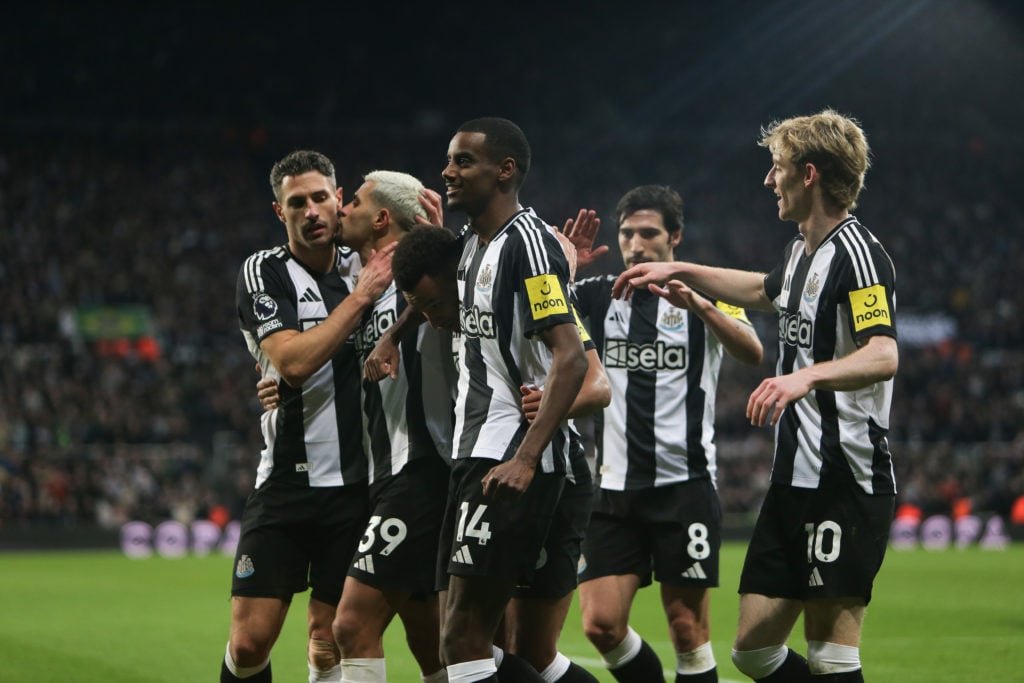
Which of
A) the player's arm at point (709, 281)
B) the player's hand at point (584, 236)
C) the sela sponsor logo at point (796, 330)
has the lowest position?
the sela sponsor logo at point (796, 330)

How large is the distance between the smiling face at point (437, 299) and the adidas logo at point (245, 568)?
1393 millimetres

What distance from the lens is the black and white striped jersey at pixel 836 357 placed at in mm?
4801

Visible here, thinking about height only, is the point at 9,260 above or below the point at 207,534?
above

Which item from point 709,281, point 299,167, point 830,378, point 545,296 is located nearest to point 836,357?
point 830,378

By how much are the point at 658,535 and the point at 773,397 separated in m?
2.42

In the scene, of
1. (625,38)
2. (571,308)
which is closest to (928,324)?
(625,38)

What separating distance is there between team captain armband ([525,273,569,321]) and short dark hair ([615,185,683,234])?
2.47 metres

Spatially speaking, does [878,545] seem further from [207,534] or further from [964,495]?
[964,495]

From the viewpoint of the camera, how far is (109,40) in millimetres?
35312

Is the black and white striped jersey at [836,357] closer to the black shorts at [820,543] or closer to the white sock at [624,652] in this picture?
the black shorts at [820,543]

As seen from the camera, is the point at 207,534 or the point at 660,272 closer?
the point at 660,272

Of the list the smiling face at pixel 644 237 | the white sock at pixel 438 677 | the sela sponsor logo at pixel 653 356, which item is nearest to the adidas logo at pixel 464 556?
the white sock at pixel 438 677

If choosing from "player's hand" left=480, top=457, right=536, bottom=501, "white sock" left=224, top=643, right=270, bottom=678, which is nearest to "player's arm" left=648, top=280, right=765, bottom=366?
"player's hand" left=480, top=457, right=536, bottom=501

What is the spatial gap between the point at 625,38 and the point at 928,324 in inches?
486
